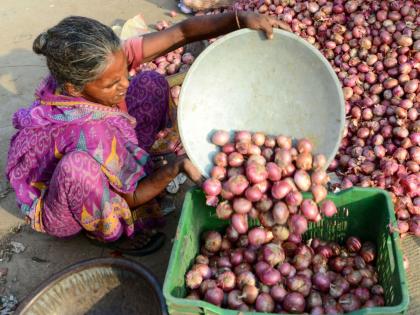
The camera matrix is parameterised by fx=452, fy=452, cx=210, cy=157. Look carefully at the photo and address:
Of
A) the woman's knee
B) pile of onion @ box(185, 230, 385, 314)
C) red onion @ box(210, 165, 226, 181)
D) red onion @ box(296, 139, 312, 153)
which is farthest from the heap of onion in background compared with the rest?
the woman's knee

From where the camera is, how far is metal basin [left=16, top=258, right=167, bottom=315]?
1751 millimetres

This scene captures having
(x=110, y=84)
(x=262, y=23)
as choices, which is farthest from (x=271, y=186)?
(x=110, y=84)

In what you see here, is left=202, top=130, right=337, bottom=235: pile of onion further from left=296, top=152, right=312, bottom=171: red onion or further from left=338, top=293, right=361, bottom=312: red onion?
left=338, top=293, right=361, bottom=312: red onion

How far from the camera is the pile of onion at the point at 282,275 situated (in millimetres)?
1613

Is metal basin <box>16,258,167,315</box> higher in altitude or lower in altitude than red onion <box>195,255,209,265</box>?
lower

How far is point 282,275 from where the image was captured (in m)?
1.71

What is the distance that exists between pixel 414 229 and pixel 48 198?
1.62 m

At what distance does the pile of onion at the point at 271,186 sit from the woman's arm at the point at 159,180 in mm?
95

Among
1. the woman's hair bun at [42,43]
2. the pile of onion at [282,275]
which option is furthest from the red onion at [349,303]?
the woman's hair bun at [42,43]

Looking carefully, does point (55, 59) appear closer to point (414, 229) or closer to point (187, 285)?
point (187, 285)

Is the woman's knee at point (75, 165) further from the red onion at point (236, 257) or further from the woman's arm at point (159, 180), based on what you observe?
the red onion at point (236, 257)

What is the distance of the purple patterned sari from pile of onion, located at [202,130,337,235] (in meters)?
0.45

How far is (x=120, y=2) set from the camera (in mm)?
4387

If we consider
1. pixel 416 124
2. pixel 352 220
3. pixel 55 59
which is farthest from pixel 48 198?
pixel 416 124
